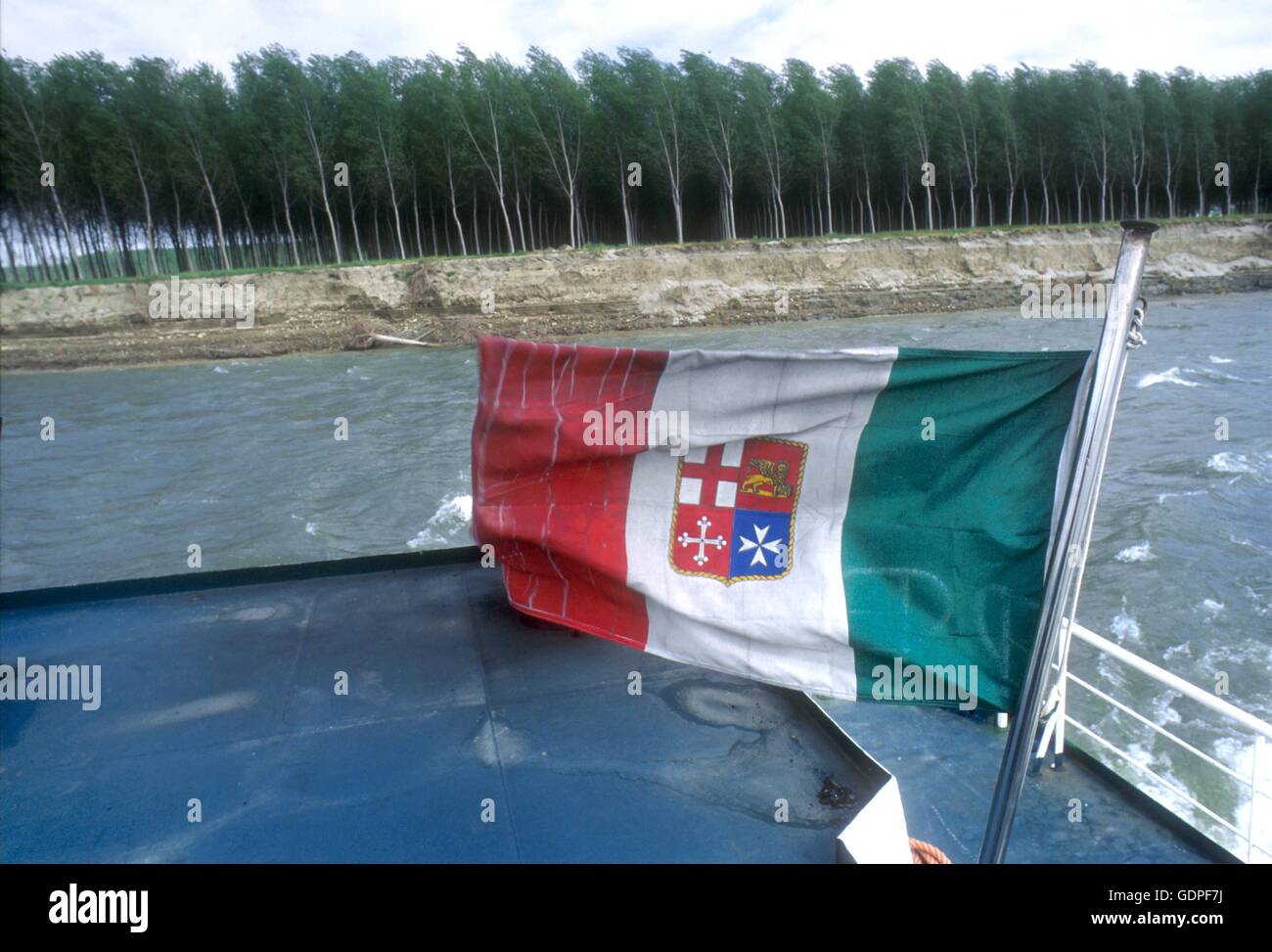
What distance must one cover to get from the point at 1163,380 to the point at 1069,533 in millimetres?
23685

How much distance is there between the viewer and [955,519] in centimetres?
357

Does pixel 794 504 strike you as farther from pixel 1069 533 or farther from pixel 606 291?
pixel 606 291

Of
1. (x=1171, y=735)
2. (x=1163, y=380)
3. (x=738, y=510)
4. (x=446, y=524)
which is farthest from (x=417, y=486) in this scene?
(x=1163, y=380)

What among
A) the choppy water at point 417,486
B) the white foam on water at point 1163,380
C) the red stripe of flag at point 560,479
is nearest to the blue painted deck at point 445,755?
the red stripe of flag at point 560,479

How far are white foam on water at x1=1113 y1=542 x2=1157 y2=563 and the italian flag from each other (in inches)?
398

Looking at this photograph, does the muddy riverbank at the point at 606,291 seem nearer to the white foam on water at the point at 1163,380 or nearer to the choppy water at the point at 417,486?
the choppy water at the point at 417,486

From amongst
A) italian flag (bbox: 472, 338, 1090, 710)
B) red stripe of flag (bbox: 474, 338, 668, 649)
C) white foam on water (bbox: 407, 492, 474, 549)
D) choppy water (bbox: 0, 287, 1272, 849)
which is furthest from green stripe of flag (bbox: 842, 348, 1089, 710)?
white foam on water (bbox: 407, 492, 474, 549)

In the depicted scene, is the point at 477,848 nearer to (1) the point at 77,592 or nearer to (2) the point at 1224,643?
(1) the point at 77,592

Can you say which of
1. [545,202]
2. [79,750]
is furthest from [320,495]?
[545,202]

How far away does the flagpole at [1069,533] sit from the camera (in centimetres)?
269

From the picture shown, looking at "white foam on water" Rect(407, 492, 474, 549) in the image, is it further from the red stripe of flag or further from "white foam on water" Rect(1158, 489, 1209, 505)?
"white foam on water" Rect(1158, 489, 1209, 505)

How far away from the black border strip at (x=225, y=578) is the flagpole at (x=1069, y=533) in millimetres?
3873

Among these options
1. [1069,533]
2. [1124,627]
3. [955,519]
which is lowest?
[1124,627]
